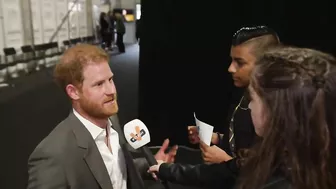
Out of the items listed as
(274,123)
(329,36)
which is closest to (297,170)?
(274,123)

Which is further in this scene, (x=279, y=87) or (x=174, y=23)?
(x=174, y=23)

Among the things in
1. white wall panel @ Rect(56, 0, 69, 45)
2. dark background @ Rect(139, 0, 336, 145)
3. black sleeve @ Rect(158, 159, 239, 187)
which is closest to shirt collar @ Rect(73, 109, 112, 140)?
black sleeve @ Rect(158, 159, 239, 187)

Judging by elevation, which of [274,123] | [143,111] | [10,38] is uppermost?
[274,123]

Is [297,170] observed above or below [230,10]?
below

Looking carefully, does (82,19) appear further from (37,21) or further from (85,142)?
(85,142)

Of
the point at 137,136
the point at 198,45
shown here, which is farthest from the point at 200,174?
the point at 198,45

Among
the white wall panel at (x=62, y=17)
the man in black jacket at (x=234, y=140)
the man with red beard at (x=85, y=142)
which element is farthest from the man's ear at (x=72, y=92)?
the white wall panel at (x=62, y=17)

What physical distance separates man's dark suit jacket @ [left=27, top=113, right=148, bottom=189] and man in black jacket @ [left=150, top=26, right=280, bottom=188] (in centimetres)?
32

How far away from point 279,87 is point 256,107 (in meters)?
0.09

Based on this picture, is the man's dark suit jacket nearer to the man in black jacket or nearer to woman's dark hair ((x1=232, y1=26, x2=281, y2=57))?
the man in black jacket

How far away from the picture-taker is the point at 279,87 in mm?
849

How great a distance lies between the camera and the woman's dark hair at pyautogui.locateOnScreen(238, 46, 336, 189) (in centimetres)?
82

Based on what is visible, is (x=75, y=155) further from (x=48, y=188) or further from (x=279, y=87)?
(x=279, y=87)

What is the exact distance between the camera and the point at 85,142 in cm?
131
